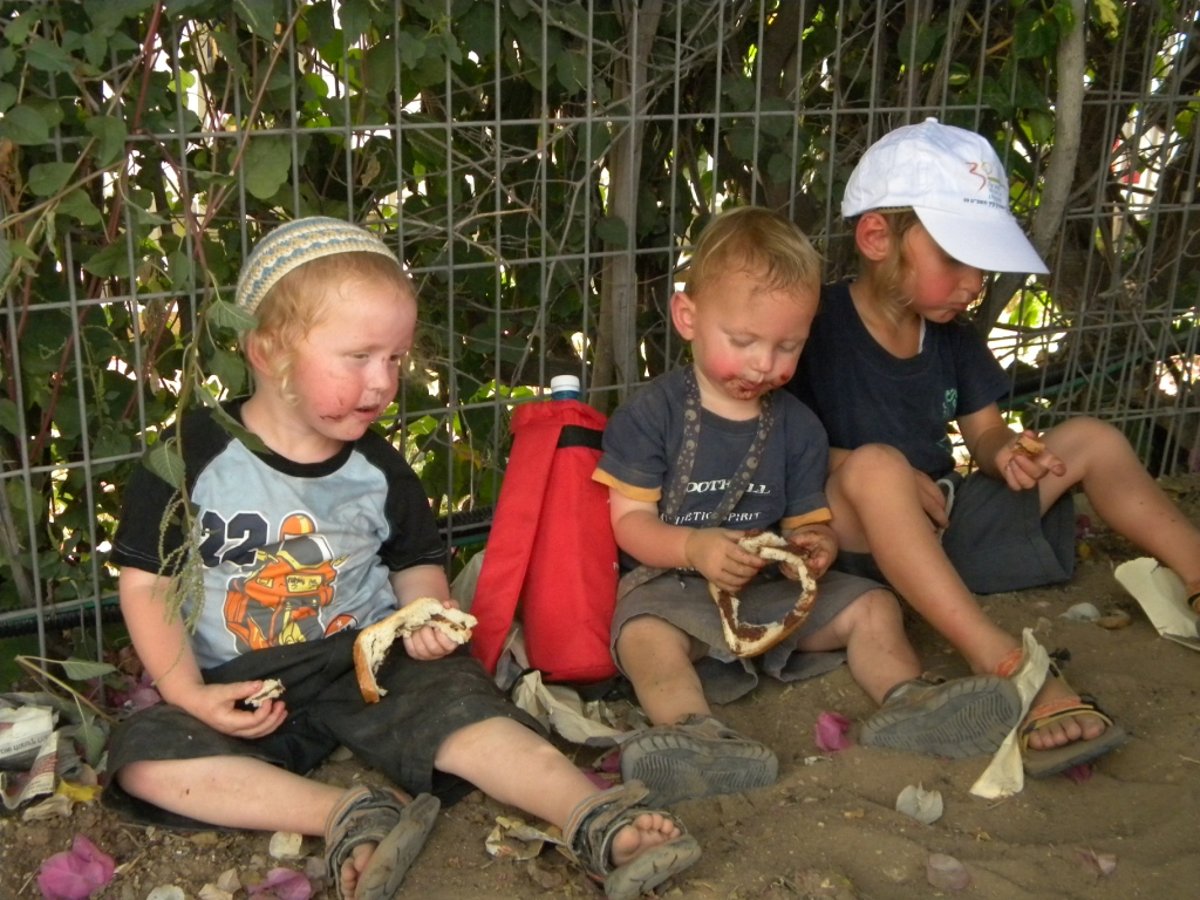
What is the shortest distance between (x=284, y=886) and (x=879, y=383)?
1586 millimetres

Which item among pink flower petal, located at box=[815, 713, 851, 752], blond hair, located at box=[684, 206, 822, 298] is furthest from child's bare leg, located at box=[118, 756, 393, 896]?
blond hair, located at box=[684, 206, 822, 298]

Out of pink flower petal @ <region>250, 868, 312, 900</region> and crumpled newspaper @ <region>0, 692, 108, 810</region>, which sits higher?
crumpled newspaper @ <region>0, 692, 108, 810</region>

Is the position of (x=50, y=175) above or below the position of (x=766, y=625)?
above

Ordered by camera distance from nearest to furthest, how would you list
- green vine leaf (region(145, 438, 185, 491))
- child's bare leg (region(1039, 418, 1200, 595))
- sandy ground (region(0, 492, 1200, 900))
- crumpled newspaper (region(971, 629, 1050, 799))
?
sandy ground (region(0, 492, 1200, 900))
green vine leaf (region(145, 438, 185, 491))
crumpled newspaper (region(971, 629, 1050, 799))
child's bare leg (region(1039, 418, 1200, 595))

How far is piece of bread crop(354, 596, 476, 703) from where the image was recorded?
253cm

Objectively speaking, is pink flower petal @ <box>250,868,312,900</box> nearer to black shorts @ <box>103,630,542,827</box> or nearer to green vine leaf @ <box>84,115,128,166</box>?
black shorts @ <box>103,630,542,827</box>

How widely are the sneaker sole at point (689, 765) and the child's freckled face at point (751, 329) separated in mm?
703

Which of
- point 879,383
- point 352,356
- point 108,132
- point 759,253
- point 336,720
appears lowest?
point 336,720

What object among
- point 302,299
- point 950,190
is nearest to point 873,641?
point 950,190

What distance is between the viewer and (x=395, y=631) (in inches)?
101

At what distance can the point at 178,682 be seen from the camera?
247cm

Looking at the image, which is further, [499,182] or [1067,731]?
[499,182]

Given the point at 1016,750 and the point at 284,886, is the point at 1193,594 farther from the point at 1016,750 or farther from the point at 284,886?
the point at 284,886

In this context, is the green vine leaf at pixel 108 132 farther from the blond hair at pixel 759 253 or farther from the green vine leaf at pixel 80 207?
the blond hair at pixel 759 253
